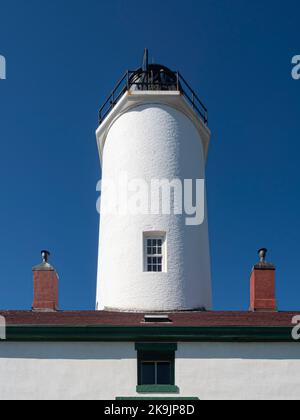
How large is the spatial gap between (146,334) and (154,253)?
435 centimetres

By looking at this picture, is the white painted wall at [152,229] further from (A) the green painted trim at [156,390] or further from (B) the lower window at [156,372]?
(A) the green painted trim at [156,390]

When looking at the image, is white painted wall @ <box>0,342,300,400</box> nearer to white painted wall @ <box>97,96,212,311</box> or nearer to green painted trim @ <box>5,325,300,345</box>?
green painted trim @ <box>5,325,300,345</box>

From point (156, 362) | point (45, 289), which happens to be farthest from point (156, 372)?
point (45, 289)

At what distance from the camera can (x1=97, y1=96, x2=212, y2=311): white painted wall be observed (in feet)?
65.1

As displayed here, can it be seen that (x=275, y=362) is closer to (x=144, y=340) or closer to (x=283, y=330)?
(x=283, y=330)

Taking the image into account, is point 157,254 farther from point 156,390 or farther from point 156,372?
point 156,390

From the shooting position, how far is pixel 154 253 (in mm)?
20312

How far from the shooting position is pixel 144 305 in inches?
771

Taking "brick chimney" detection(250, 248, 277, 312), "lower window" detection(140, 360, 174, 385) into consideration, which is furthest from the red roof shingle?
"lower window" detection(140, 360, 174, 385)

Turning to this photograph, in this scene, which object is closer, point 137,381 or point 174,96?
point 137,381

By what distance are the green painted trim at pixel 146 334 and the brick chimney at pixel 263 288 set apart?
2.96 metres

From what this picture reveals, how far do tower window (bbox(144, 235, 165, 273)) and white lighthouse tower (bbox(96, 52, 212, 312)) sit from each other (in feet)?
0.11

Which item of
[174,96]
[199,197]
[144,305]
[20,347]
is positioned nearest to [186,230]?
[199,197]
